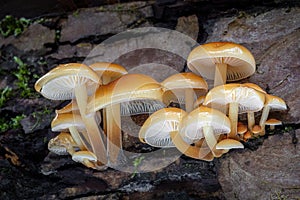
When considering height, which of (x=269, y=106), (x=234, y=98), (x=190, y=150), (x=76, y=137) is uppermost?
(x=234, y=98)

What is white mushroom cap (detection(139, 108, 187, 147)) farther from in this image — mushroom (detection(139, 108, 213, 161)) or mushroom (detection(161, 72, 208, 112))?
mushroom (detection(161, 72, 208, 112))

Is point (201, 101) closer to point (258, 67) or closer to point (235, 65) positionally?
point (235, 65)

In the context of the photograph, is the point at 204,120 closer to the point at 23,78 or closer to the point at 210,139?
the point at 210,139

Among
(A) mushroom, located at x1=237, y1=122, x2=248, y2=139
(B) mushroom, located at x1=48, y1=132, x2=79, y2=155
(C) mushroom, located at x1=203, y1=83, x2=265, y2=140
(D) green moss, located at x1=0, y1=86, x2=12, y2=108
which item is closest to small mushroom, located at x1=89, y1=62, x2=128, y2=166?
(B) mushroom, located at x1=48, y1=132, x2=79, y2=155

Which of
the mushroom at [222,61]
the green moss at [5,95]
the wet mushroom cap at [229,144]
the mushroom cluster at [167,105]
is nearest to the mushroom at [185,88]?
the mushroom cluster at [167,105]

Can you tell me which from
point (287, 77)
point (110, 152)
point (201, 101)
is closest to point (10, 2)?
point (110, 152)

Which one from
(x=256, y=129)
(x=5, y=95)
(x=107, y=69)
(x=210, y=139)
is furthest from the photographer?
(x=5, y=95)

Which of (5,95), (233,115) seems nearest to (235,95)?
(233,115)
